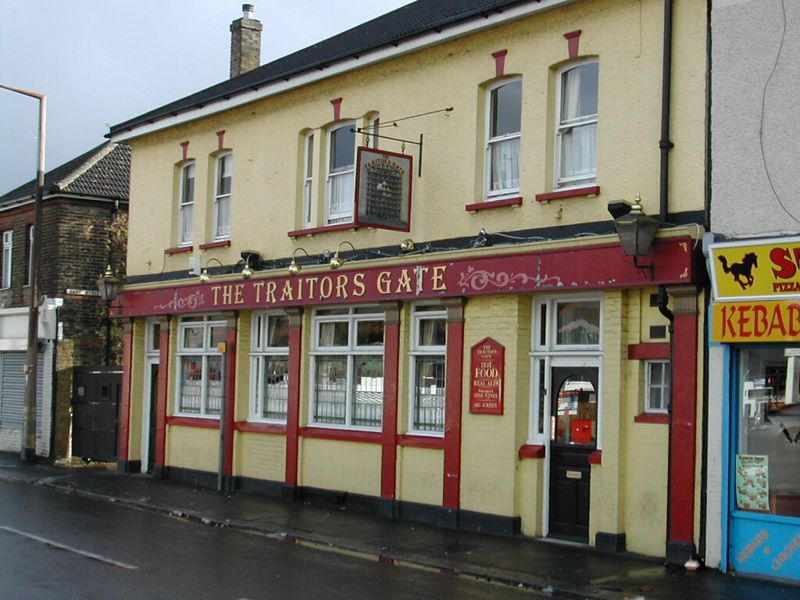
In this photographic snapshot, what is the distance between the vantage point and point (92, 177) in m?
26.5

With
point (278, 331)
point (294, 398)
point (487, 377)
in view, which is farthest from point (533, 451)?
point (278, 331)

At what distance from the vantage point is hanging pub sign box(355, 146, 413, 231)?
15.0m

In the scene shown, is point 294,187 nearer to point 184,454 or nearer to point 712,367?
point 184,454

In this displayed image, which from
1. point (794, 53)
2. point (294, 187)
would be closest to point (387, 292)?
point (294, 187)

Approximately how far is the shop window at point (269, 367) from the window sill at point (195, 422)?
106cm

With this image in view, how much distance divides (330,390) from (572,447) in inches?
205

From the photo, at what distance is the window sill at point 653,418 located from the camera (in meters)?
12.6

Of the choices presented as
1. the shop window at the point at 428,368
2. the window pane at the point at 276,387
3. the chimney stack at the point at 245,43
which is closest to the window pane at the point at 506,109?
the shop window at the point at 428,368

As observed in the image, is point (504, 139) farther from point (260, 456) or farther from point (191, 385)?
point (191, 385)

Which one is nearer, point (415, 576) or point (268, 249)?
point (415, 576)

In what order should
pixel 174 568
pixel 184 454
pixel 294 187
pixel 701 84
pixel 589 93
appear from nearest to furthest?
pixel 174 568 < pixel 701 84 < pixel 589 93 < pixel 294 187 < pixel 184 454

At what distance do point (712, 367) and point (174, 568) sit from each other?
6.34 m

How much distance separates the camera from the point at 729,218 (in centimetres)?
1187

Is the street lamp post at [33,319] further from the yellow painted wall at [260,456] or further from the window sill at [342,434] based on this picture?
the window sill at [342,434]
